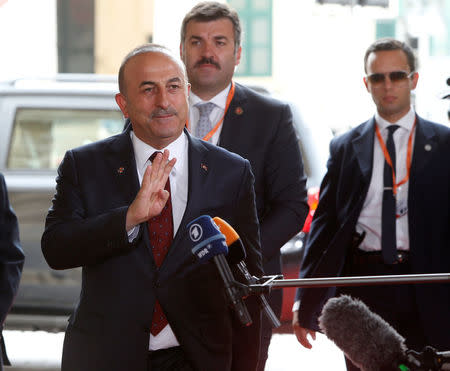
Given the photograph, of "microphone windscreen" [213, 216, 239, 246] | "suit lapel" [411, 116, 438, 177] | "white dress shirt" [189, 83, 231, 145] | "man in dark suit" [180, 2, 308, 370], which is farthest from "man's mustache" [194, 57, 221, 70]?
"microphone windscreen" [213, 216, 239, 246]

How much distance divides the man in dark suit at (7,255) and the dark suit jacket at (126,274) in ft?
2.83

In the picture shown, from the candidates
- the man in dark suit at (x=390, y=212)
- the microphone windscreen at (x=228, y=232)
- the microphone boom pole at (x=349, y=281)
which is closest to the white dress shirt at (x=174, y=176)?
the microphone windscreen at (x=228, y=232)

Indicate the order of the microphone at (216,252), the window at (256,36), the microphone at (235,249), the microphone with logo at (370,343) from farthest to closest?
the window at (256,36)
the microphone at (235,249)
the microphone at (216,252)
the microphone with logo at (370,343)

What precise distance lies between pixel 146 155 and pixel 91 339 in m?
0.59

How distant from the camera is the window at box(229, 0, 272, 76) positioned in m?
25.4

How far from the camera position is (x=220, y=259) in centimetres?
250

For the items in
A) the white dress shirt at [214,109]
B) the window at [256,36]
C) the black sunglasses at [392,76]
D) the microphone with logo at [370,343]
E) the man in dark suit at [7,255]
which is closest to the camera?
the microphone with logo at [370,343]

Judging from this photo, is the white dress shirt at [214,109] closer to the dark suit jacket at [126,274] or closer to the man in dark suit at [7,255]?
the man in dark suit at [7,255]

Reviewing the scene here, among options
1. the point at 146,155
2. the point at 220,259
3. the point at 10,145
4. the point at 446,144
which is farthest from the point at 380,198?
the point at 10,145

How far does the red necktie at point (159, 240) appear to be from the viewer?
3.17 m

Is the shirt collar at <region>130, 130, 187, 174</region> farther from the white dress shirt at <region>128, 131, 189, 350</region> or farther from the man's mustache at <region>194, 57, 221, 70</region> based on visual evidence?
the man's mustache at <region>194, 57, 221, 70</region>

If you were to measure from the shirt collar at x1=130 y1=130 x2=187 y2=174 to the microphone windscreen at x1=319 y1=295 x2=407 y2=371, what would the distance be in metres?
0.99

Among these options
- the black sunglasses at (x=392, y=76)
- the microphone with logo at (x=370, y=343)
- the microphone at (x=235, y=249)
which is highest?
the black sunglasses at (x=392, y=76)

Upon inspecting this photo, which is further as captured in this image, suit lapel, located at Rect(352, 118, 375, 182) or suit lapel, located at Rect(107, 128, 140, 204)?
suit lapel, located at Rect(352, 118, 375, 182)
